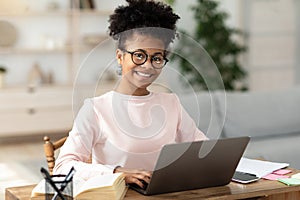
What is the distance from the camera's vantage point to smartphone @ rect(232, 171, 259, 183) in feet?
6.34

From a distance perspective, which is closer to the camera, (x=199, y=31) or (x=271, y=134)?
(x=271, y=134)

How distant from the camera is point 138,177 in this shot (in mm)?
1818

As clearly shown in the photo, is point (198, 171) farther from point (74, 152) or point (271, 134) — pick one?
point (271, 134)

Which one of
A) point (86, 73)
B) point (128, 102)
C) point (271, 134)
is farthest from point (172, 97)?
point (271, 134)

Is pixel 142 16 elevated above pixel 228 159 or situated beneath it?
elevated above

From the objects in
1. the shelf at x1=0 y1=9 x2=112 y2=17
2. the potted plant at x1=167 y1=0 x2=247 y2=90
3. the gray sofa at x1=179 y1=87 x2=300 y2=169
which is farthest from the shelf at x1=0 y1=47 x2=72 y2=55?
the gray sofa at x1=179 y1=87 x2=300 y2=169

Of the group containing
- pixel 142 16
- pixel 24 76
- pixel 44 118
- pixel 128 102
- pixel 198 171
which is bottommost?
pixel 198 171

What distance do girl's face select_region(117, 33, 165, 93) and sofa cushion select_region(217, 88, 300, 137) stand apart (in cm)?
271

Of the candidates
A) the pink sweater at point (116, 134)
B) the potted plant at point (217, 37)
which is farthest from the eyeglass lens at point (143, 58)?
the potted plant at point (217, 37)

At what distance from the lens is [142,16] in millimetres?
1896

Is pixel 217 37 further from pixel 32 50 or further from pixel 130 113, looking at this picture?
pixel 130 113

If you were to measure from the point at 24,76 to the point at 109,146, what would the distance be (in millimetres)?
5057

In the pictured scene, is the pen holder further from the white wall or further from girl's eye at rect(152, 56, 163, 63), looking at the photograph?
the white wall

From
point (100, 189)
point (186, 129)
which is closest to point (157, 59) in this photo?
point (186, 129)
